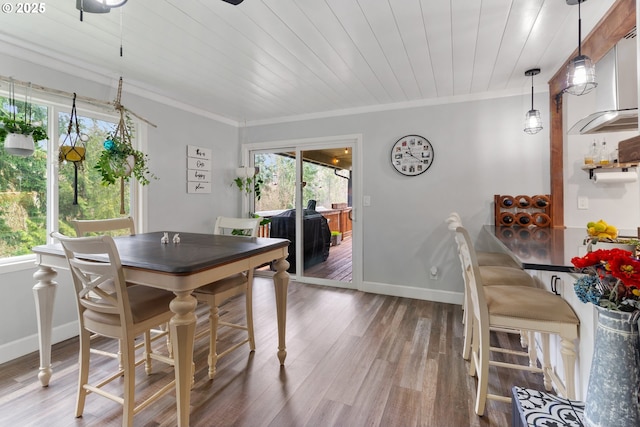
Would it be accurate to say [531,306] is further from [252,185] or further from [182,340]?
[252,185]

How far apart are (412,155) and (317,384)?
2.62m

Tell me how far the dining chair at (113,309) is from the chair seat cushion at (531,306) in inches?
67.9

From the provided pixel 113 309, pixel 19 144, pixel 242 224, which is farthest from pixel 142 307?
pixel 19 144

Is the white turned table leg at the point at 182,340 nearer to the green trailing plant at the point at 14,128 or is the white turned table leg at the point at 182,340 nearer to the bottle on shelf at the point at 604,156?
the green trailing plant at the point at 14,128

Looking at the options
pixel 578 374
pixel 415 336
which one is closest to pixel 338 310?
pixel 415 336

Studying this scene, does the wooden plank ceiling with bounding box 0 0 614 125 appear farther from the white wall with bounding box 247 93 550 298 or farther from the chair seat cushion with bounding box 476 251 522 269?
the chair seat cushion with bounding box 476 251 522 269

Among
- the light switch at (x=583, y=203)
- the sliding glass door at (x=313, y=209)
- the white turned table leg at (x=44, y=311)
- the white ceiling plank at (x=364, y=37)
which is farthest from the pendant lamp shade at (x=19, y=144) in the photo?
the light switch at (x=583, y=203)

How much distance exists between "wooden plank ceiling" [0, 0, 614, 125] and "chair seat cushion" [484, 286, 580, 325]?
1646 millimetres

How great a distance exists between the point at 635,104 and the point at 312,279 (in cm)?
346

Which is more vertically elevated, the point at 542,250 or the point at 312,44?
the point at 312,44

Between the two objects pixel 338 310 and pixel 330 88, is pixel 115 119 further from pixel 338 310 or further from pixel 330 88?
pixel 338 310

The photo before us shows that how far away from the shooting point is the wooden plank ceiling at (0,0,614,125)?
1.83 m

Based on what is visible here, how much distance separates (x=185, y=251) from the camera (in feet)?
5.66

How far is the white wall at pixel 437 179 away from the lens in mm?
3150
